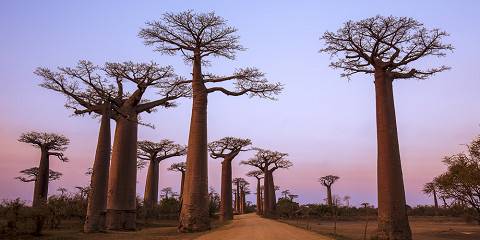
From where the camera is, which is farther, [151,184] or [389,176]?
[151,184]

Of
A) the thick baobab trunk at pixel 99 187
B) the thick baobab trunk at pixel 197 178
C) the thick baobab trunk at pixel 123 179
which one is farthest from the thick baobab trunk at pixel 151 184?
the thick baobab trunk at pixel 197 178

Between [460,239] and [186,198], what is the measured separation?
11.5 m

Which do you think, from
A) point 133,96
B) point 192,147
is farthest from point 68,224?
point 192,147

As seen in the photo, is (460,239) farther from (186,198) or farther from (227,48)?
(227,48)

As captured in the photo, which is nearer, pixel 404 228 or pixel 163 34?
pixel 404 228

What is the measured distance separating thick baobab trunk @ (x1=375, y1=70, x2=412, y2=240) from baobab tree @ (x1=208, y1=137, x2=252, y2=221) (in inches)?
861

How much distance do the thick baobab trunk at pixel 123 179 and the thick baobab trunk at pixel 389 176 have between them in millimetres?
12251

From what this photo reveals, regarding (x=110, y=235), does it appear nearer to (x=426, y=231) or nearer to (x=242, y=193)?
(x=426, y=231)

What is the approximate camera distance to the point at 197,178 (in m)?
18.3

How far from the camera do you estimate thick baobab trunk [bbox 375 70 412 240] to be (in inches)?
575

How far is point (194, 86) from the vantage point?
20.3m

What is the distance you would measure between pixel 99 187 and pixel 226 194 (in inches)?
729

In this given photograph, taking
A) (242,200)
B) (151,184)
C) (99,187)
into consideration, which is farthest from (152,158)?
(242,200)

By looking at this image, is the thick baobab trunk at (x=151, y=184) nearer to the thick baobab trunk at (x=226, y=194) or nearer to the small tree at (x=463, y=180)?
the thick baobab trunk at (x=226, y=194)
